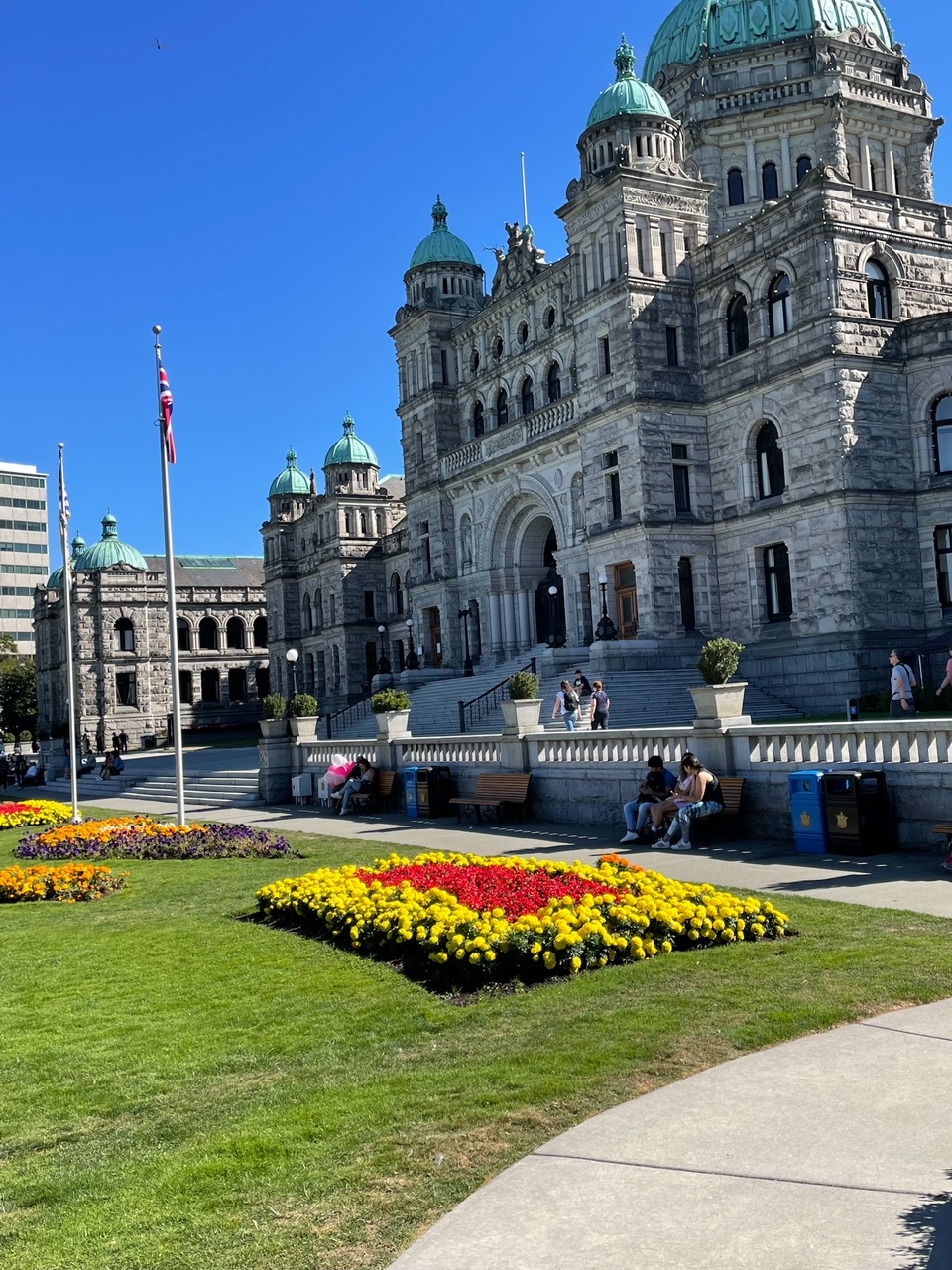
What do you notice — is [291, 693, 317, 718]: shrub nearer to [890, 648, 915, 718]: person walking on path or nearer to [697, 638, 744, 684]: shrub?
[890, 648, 915, 718]: person walking on path

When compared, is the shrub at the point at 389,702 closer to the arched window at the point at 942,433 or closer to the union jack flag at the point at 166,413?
the union jack flag at the point at 166,413

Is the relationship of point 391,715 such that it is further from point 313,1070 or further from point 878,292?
point 313,1070

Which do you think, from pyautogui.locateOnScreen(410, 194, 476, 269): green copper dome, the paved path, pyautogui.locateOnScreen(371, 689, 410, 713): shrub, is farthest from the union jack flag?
pyautogui.locateOnScreen(410, 194, 476, 269): green copper dome

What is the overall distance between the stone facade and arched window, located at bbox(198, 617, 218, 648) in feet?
0.25

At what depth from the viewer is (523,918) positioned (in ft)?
30.2

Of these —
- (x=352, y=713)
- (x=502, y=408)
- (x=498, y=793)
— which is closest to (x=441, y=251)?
(x=502, y=408)

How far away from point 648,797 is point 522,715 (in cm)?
493

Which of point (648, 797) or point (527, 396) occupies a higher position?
point (527, 396)

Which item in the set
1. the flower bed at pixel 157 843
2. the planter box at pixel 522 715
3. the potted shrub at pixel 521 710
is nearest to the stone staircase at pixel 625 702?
the potted shrub at pixel 521 710

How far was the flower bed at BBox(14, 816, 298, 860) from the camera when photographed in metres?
19.6

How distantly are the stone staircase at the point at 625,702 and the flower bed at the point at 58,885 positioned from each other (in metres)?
15.1

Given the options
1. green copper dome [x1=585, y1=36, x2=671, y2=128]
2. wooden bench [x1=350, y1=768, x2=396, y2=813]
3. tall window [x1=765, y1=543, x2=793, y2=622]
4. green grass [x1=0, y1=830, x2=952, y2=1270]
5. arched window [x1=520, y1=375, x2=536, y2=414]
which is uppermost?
green copper dome [x1=585, y1=36, x2=671, y2=128]

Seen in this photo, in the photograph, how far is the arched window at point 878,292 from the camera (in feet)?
109

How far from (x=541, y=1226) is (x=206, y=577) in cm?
9058
